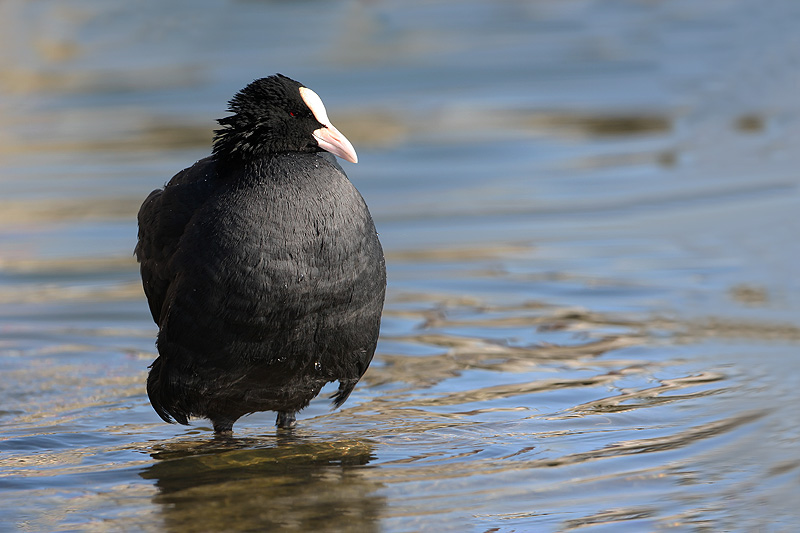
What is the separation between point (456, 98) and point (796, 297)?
23.8 ft

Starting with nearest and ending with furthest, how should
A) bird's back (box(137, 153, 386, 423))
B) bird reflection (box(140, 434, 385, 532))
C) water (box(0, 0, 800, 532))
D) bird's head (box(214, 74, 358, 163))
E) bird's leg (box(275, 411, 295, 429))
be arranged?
bird reflection (box(140, 434, 385, 532)) < water (box(0, 0, 800, 532)) < bird's back (box(137, 153, 386, 423)) < bird's head (box(214, 74, 358, 163)) < bird's leg (box(275, 411, 295, 429))

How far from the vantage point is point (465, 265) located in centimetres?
883

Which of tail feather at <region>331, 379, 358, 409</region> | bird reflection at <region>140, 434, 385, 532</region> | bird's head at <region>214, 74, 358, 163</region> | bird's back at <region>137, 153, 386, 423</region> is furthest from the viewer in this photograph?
tail feather at <region>331, 379, 358, 409</region>

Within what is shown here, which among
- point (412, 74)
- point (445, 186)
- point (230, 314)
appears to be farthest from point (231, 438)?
point (412, 74)

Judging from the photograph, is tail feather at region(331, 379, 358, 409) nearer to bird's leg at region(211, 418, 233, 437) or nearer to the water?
the water

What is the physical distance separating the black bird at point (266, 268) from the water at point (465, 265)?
0.39 m

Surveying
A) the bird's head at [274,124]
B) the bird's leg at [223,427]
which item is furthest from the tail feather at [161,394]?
the bird's head at [274,124]

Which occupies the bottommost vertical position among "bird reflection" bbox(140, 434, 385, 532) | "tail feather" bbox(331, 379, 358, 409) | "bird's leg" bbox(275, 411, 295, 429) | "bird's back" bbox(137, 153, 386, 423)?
"bird reflection" bbox(140, 434, 385, 532)

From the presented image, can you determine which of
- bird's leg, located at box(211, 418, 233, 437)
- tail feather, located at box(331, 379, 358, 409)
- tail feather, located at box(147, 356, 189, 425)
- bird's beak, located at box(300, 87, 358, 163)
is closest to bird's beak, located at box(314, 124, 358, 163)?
bird's beak, located at box(300, 87, 358, 163)

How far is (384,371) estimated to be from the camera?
6.82 metres

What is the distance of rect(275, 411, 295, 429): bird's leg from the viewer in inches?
235

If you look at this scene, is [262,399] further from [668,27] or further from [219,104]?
→ [668,27]

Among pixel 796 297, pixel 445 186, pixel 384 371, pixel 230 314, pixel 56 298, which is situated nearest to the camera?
pixel 230 314

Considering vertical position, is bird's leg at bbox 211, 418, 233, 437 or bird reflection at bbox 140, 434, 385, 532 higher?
bird's leg at bbox 211, 418, 233, 437
